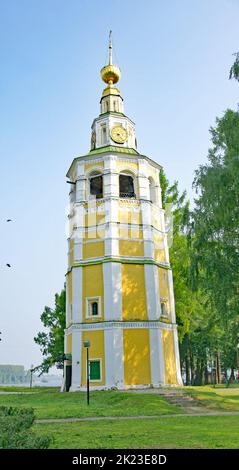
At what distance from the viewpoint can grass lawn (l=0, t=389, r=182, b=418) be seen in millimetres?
13820

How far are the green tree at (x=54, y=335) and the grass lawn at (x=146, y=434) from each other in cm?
2328

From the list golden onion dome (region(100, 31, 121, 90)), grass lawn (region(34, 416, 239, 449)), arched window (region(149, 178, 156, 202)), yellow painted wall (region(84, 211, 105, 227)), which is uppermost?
golden onion dome (region(100, 31, 121, 90))

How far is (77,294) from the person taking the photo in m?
24.9

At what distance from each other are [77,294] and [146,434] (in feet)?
53.8

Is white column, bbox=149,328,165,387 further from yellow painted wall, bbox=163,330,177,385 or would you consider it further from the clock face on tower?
the clock face on tower

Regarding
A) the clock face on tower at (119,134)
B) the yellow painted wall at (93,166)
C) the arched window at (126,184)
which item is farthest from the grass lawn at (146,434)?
the clock face on tower at (119,134)

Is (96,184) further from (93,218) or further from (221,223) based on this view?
(221,223)

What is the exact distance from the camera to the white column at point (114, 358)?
74.0ft

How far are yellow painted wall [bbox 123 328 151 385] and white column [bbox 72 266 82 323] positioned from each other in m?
2.99

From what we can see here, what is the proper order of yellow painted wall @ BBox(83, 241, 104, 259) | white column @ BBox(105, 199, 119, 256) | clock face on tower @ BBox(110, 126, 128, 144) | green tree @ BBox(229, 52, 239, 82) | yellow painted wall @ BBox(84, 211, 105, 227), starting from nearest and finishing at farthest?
green tree @ BBox(229, 52, 239, 82) < white column @ BBox(105, 199, 119, 256) < yellow painted wall @ BBox(83, 241, 104, 259) < yellow painted wall @ BBox(84, 211, 105, 227) < clock face on tower @ BBox(110, 126, 128, 144)

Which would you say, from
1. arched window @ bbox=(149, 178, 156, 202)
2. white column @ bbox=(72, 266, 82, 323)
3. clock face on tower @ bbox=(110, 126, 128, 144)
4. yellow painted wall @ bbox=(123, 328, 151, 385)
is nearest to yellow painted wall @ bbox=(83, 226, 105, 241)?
white column @ bbox=(72, 266, 82, 323)

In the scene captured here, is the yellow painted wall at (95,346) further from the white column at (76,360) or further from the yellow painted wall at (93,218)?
the yellow painted wall at (93,218)
